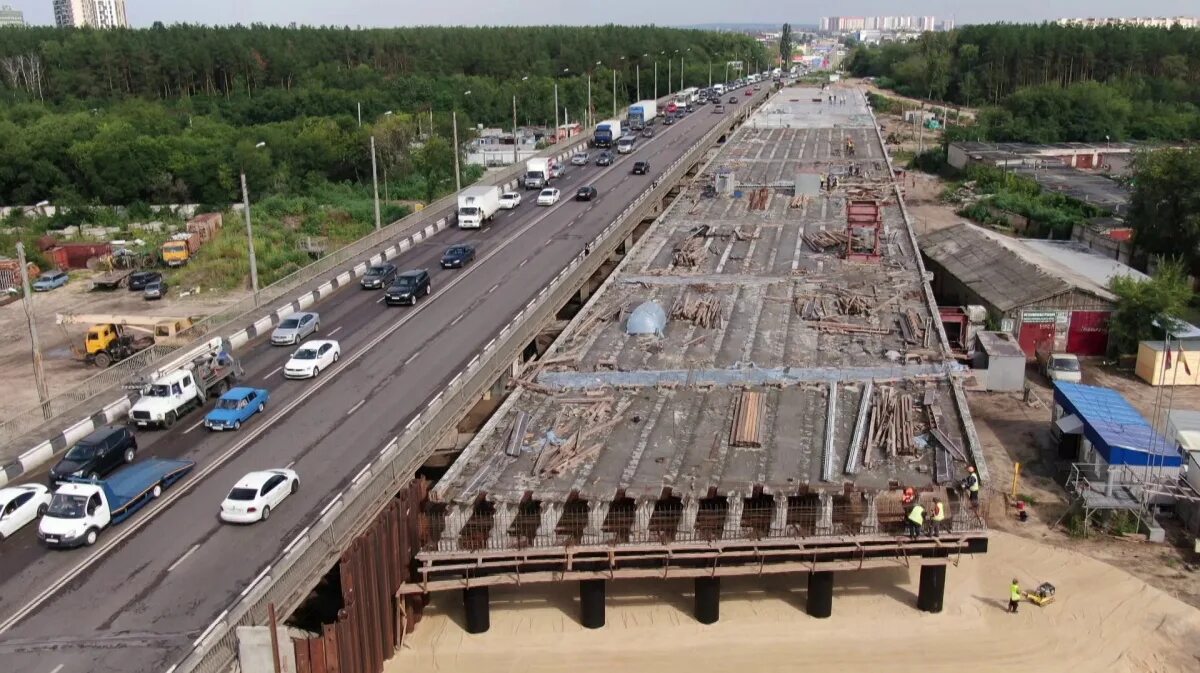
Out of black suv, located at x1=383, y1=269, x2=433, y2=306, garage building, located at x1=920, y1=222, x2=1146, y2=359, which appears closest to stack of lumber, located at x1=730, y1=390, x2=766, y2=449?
black suv, located at x1=383, y1=269, x2=433, y2=306

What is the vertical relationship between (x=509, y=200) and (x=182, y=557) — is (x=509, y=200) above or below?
above

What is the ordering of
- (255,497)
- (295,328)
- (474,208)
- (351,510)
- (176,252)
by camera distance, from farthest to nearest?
(176,252) < (474,208) < (295,328) < (255,497) < (351,510)

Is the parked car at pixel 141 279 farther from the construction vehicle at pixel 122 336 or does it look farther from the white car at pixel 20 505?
the white car at pixel 20 505

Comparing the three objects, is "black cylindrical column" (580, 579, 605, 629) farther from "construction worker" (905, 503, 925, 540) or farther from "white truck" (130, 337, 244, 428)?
"white truck" (130, 337, 244, 428)

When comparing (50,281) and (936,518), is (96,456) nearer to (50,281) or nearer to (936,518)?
(936,518)

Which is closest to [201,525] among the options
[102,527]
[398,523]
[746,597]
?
[102,527]

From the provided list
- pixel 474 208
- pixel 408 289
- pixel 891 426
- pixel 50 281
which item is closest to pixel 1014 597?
pixel 891 426
